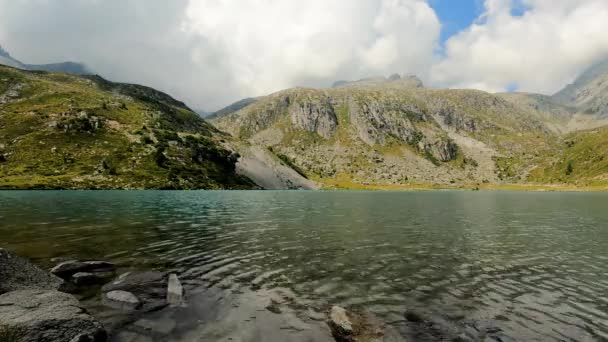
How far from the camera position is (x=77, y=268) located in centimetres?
2559

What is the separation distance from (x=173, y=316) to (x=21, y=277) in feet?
34.0

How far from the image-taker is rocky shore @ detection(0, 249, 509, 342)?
15016 millimetres

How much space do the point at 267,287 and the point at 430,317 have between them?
1043 centimetres

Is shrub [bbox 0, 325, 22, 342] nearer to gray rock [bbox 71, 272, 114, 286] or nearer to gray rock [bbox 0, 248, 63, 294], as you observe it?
gray rock [bbox 0, 248, 63, 294]

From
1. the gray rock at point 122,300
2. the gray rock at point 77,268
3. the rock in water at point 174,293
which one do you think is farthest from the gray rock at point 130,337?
the gray rock at point 77,268

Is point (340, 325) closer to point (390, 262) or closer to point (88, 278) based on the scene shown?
point (390, 262)

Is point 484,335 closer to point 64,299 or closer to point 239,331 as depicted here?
point 239,331

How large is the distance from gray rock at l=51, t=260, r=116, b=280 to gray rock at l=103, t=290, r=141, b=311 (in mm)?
6668

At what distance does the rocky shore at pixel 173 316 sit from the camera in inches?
591

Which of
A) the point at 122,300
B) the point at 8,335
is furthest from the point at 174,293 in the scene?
the point at 8,335

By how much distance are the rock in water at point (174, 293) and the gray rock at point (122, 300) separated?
5.52ft

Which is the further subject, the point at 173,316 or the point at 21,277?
the point at 21,277

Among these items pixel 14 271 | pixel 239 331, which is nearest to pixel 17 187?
pixel 14 271

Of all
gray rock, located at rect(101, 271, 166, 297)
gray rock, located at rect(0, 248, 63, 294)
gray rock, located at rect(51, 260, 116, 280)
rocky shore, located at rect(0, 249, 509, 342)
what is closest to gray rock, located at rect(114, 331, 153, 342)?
rocky shore, located at rect(0, 249, 509, 342)
